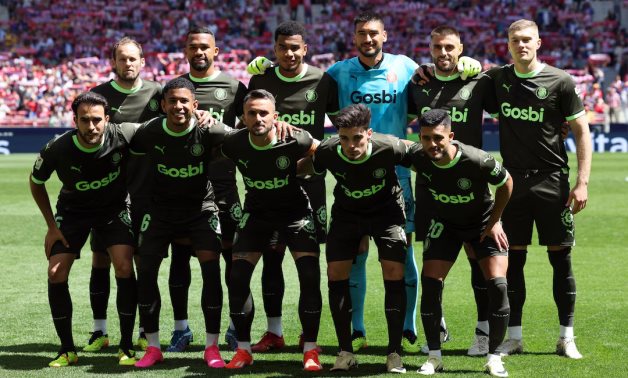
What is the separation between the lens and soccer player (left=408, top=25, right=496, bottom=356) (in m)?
7.32

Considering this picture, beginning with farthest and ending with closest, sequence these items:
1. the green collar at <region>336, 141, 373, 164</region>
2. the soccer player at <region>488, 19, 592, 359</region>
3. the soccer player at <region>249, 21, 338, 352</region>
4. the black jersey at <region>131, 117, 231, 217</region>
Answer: the soccer player at <region>249, 21, 338, 352</region> → the soccer player at <region>488, 19, 592, 359</region> → the black jersey at <region>131, 117, 231, 217</region> → the green collar at <region>336, 141, 373, 164</region>

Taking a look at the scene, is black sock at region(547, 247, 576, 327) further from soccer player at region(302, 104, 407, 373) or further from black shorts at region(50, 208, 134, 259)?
black shorts at region(50, 208, 134, 259)

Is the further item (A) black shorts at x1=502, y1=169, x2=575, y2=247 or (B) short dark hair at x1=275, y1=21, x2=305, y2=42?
(B) short dark hair at x1=275, y1=21, x2=305, y2=42

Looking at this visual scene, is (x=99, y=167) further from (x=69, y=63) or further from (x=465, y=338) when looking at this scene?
(x=69, y=63)

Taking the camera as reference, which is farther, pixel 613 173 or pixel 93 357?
pixel 613 173

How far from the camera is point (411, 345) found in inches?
296

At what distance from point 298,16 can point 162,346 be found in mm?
32929

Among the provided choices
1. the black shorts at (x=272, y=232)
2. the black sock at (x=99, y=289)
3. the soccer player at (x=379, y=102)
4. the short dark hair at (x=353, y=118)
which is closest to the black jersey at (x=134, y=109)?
the black sock at (x=99, y=289)

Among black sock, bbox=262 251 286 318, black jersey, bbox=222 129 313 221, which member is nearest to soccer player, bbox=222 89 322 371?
black jersey, bbox=222 129 313 221

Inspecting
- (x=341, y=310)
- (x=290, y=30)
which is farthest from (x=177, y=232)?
(x=290, y=30)

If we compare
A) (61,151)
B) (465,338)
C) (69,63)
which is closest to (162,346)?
(61,151)

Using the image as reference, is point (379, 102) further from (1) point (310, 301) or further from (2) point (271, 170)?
(1) point (310, 301)

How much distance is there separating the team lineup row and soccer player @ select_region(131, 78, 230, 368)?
10 millimetres

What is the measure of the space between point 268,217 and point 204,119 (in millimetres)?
835
